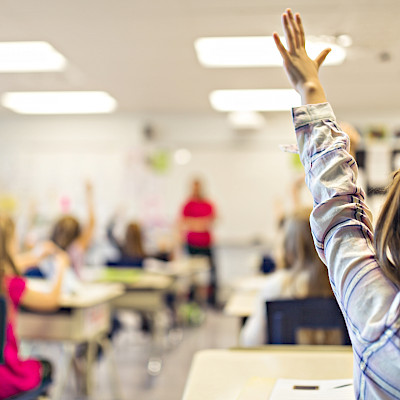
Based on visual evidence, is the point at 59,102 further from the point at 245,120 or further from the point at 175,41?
the point at 175,41

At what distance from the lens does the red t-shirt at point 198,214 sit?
23.0ft

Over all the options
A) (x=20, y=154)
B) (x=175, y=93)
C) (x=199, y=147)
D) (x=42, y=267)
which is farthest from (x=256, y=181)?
(x=42, y=267)

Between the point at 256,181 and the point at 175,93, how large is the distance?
1.96 metres

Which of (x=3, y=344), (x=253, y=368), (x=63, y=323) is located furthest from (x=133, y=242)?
(x=253, y=368)

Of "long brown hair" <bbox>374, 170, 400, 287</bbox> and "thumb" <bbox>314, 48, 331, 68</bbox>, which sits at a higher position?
"thumb" <bbox>314, 48, 331, 68</bbox>

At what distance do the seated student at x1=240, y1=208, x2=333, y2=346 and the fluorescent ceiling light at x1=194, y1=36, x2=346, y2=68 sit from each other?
1750 mm

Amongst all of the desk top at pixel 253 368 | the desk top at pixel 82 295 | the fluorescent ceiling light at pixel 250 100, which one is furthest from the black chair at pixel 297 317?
the fluorescent ceiling light at pixel 250 100

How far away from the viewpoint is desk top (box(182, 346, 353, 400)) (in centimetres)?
108

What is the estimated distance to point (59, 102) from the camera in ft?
20.9

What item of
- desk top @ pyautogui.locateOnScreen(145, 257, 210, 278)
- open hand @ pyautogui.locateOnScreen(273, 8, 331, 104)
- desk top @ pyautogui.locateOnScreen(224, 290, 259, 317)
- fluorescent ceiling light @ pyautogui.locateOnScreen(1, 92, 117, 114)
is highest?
fluorescent ceiling light @ pyautogui.locateOnScreen(1, 92, 117, 114)

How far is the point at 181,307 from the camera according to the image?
5.99 meters

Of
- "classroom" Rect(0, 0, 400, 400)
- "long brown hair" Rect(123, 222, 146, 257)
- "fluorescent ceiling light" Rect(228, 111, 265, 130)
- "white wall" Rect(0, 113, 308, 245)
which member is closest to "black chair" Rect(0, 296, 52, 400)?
"classroom" Rect(0, 0, 400, 400)

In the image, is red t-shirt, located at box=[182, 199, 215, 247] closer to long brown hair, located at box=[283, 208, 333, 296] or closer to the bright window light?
the bright window light

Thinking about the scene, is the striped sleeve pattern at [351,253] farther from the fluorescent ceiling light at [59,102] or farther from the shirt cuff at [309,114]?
the fluorescent ceiling light at [59,102]
